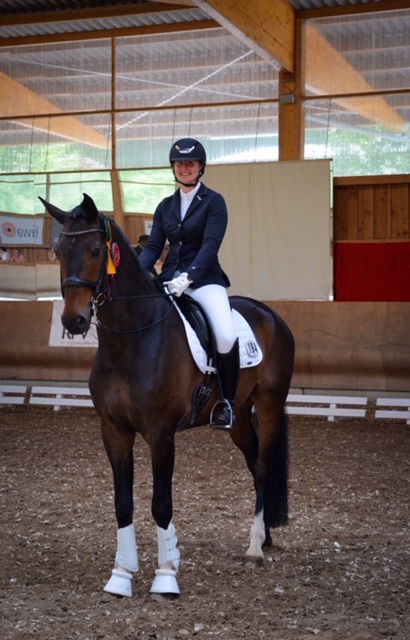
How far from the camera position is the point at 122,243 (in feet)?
16.7

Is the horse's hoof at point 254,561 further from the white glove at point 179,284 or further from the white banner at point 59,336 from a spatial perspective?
the white banner at point 59,336

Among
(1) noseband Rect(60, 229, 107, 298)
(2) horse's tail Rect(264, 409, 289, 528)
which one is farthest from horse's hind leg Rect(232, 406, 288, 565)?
(1) noseband Rect(60, 229, 107, 298)

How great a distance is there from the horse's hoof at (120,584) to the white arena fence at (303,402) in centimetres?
641

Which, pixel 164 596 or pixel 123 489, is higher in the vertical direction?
A: pixel 123 489

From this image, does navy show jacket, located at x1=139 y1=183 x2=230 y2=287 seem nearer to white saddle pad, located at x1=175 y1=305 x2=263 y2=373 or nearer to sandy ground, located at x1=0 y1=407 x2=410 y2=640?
white saddle pad, located at x1=175 y1=305 x2=263 y2=373

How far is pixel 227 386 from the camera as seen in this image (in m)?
5.76

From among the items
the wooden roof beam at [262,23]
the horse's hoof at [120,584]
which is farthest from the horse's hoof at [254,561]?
the wooden roof beam at [262,23]

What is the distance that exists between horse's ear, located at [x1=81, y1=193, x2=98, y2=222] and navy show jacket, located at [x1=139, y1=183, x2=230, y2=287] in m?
0.81

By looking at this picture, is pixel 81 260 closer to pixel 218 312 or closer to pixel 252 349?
pixel 218 312

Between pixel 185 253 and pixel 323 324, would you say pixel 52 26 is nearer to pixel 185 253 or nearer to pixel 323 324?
pixel 323 324

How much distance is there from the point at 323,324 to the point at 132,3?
8.16 meters

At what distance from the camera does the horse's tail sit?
6156 millimetres

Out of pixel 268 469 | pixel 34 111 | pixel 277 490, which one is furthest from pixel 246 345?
pixel 34 111

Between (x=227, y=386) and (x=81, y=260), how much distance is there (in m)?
1.46
